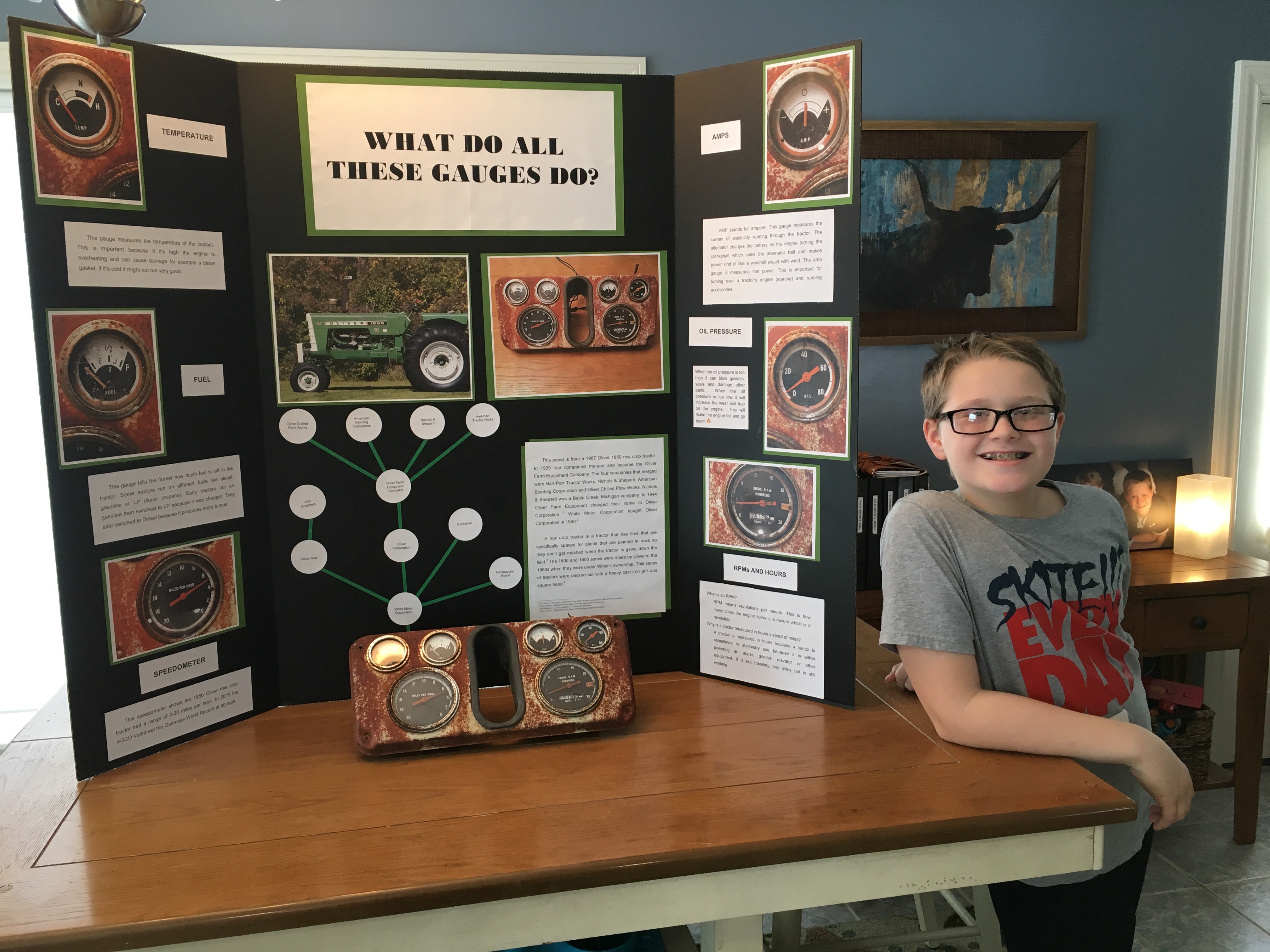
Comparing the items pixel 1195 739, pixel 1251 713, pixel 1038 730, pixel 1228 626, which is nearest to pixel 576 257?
pixel 1038 730

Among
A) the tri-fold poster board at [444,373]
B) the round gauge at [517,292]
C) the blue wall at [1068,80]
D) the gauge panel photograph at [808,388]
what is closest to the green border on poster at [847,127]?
the tri-fold poster board at [444,373]

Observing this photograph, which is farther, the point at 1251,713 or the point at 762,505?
the point at 1251,713

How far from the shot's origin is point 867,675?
150 centimetres

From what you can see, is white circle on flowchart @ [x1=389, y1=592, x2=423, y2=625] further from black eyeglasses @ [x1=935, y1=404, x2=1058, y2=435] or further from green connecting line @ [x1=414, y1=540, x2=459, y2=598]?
black eyeglasses @ [x1=935, y1=404, x2=1058, y2=435]

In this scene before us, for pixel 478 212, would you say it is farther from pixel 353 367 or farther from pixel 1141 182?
pixel 1141 182

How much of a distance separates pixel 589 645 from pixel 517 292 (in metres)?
0.53

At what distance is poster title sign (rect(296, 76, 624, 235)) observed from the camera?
1.32 meters

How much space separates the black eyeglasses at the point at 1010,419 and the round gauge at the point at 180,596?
3.44 ft

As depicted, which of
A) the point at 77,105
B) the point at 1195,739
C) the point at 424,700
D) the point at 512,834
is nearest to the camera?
the point at 512,834

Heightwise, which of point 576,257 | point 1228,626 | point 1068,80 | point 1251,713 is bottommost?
point 1251,713

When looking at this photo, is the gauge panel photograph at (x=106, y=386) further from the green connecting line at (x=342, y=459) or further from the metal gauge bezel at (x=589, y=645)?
the metal gauge bezel at (x=589, y=645)

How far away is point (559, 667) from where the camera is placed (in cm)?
130

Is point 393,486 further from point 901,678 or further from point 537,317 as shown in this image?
point 901,678

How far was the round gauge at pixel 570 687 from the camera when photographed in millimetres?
1275
